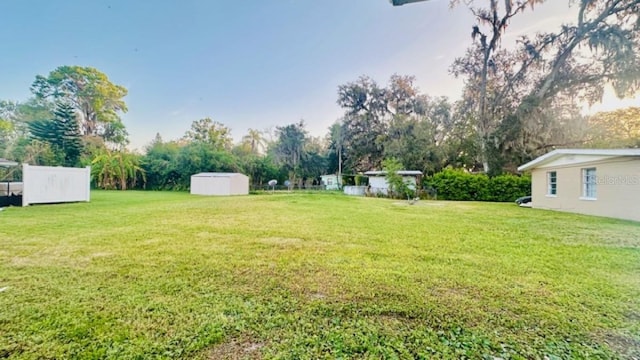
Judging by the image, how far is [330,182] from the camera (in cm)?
2877

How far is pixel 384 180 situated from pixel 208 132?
71.7ft

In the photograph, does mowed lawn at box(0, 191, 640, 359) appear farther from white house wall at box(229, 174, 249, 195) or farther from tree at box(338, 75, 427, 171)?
tree at box(338, 75, 427, 171)

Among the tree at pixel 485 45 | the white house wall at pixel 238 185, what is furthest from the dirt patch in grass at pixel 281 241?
the tree at pixel 485 45

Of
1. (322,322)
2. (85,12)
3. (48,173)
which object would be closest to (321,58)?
(85,12)

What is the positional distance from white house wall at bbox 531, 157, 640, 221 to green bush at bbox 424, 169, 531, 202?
4.97 meters

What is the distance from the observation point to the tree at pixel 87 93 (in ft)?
87.5

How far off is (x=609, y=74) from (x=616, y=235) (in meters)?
13.7

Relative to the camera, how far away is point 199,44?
13.8 meters

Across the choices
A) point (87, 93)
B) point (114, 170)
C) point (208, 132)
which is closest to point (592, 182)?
point (114, 170)

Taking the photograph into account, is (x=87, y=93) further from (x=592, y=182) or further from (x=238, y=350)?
(x=592, y=182)

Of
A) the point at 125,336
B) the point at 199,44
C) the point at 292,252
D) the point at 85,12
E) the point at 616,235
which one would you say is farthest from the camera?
the point at 199,44

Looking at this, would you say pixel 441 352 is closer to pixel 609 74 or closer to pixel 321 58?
pixel 321 58

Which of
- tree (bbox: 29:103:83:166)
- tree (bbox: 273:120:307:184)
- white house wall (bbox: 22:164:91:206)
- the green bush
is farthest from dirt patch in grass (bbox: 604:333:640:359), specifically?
tree (bbox: 29:103:83:166)

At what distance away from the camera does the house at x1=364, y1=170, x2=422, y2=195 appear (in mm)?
18531
